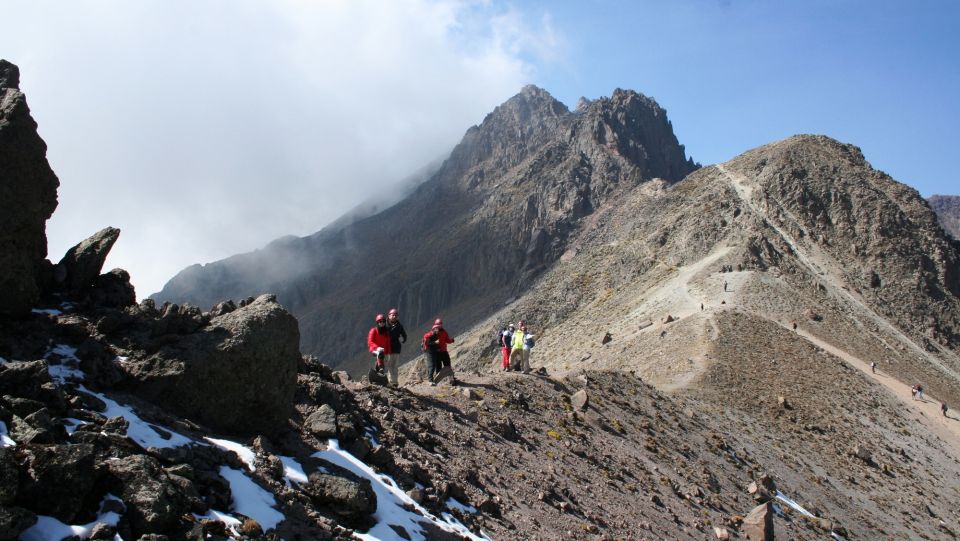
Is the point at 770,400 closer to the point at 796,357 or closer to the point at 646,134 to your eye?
the point at 796,357

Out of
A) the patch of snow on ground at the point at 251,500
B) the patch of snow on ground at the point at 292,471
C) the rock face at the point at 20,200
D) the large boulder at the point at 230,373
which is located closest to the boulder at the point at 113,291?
the rock face at the point at 20,200

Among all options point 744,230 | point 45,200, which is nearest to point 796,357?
point 744,230

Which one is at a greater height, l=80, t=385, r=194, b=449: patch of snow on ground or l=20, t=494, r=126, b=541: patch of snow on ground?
l=80, t=385, r=194, b=449: patch of snow on ground

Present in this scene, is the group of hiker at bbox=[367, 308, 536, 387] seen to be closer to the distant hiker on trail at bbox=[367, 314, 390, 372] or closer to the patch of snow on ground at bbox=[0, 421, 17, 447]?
the distant hiker on trail at bbox=[367, 314, 390, 372]

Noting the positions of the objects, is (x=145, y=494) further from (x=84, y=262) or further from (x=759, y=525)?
(x=759, y=525)

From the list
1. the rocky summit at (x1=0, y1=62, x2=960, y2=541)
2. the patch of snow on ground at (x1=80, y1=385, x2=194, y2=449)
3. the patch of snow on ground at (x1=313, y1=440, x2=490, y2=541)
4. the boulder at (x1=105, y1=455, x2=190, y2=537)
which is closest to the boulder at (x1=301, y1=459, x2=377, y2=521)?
the rocky summit at (x1=0, y1=62, x2=960, y2=541)

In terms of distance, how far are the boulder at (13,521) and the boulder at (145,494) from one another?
948 mm

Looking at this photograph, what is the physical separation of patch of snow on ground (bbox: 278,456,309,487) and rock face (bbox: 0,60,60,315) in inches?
191

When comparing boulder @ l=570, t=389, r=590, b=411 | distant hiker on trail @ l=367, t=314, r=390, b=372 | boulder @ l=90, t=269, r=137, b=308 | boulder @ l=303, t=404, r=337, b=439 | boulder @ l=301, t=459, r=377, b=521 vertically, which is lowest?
boulder @ l=570, t=389, r=590, b=411

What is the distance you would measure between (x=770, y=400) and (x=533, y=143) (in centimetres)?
14027

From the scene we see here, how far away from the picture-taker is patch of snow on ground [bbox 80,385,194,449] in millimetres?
9203

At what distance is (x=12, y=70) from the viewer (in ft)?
41.1

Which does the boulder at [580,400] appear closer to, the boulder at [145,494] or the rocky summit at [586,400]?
the rocky summit at [586,400]

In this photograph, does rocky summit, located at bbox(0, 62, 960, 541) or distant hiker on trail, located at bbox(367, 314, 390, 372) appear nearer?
rocky summit, located at bbox(0, 62, 960, 541)
